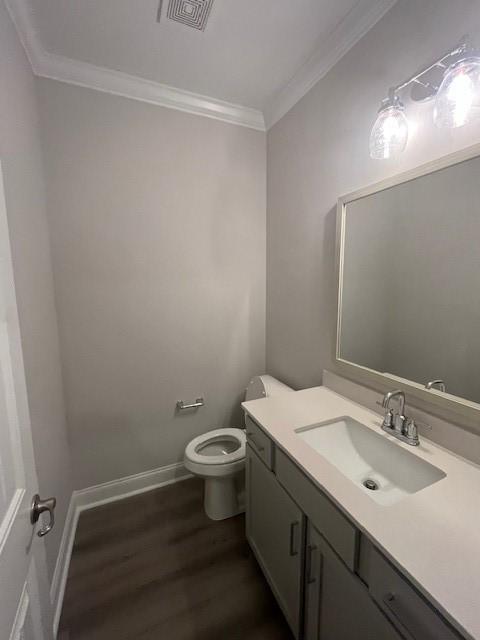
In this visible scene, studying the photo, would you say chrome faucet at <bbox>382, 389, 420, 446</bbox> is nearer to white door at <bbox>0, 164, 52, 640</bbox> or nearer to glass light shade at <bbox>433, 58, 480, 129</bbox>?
glass light shade at <bbox>433, 58, 480, 129</bbox>

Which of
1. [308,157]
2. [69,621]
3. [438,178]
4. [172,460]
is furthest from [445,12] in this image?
[69,621]

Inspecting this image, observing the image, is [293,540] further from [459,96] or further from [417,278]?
[459,96]

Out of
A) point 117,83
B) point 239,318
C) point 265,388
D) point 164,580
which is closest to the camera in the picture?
point 164,580

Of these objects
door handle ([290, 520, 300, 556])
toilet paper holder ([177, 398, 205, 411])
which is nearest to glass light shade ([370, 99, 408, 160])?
door handle ([290, 520, 300, 556])

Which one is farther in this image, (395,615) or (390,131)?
(390,131)

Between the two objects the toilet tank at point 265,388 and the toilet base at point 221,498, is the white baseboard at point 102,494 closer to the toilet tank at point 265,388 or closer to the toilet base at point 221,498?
the toilet base at point 221,498

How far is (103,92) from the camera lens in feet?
5.08

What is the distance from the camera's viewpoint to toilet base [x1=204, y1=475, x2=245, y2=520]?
1.66m

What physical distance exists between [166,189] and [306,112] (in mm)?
963

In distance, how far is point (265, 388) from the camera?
5.87 feet

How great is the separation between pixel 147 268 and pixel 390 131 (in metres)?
1.45

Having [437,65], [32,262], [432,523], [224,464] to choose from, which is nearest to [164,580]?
[224,464]

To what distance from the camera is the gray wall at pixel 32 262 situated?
1.02 m

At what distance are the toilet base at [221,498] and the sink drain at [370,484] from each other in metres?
0.87
